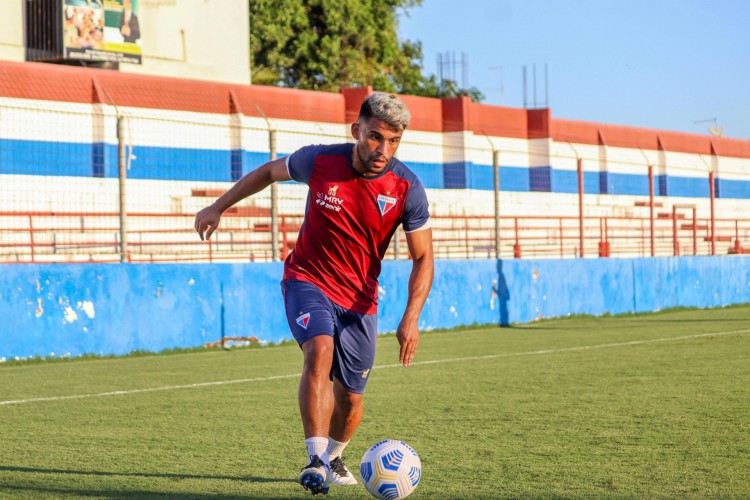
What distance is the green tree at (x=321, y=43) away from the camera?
40844 mm

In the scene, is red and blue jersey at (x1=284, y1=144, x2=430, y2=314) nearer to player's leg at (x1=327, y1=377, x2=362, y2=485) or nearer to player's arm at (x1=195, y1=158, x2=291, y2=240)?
player's arm at (x1=195, y1=158, x2=291, y2=240)

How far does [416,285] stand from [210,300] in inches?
355

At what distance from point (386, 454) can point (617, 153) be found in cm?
3447

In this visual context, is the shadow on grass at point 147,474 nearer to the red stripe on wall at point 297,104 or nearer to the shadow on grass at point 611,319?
the red stripe on wall at point 297,104

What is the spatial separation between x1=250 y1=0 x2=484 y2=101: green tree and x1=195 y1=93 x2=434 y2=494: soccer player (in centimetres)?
3606

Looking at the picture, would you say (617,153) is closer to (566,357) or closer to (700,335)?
(700,335)

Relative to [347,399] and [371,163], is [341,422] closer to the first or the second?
[347,399]

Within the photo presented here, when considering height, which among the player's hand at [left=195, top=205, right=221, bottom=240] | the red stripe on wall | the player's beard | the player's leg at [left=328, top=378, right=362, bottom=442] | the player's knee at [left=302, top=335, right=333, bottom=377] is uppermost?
the red stripe on wall

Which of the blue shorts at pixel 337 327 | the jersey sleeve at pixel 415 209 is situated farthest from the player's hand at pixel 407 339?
the jersey sleeve at pixel 415 209

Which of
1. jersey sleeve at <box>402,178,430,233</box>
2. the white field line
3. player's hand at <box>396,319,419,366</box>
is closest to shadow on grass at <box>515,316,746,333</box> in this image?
the white field line

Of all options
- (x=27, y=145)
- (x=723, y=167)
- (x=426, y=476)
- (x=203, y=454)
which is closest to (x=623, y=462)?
(x=426, y=476)

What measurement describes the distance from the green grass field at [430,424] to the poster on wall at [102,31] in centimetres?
1717

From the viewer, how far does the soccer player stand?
507 cm

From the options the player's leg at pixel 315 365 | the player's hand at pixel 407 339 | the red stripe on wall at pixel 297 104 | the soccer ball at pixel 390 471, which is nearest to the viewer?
the soccer ball at pixel 390 471
